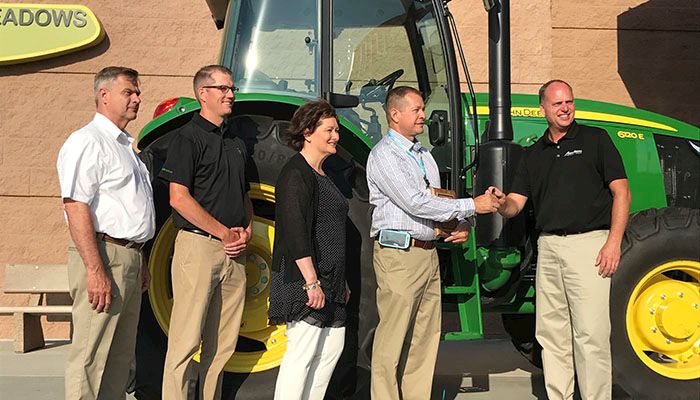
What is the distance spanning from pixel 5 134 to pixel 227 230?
4880mm

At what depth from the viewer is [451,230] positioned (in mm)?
4375

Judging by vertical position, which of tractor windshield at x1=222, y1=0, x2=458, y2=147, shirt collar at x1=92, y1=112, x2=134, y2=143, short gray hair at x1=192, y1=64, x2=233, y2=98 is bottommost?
shirt collar at x1=92, y1=112, x2=134, y2=143

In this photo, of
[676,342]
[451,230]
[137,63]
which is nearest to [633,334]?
[676,342]

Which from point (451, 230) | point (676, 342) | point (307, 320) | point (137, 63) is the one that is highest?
point (137, 63)

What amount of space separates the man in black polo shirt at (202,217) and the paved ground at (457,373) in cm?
177

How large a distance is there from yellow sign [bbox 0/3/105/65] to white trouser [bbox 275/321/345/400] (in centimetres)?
525

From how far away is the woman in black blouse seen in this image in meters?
3.84

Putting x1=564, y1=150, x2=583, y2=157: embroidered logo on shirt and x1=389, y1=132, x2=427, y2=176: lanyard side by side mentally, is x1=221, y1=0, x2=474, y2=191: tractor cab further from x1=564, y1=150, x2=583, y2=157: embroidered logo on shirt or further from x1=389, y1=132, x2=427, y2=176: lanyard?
x1=564, y1=150, x2=583, y2=157: embroidered logo on shirt

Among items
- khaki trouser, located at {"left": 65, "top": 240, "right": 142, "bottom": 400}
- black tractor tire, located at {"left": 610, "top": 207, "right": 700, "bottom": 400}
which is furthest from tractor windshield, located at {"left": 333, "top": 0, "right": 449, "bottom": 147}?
khaki trouser, located at {"left": 65, "top": 240, "right": 142, "bottom": 400}

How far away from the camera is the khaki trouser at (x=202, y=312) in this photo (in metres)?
4.17

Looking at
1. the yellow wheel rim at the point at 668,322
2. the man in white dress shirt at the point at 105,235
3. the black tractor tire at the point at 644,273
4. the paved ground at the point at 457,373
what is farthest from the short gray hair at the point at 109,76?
the yellow wheel rim at the point at 668,322

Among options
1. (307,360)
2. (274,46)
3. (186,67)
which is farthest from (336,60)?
(186,67)

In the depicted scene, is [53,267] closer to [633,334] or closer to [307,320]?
[307,320]

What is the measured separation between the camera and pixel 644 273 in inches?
187
